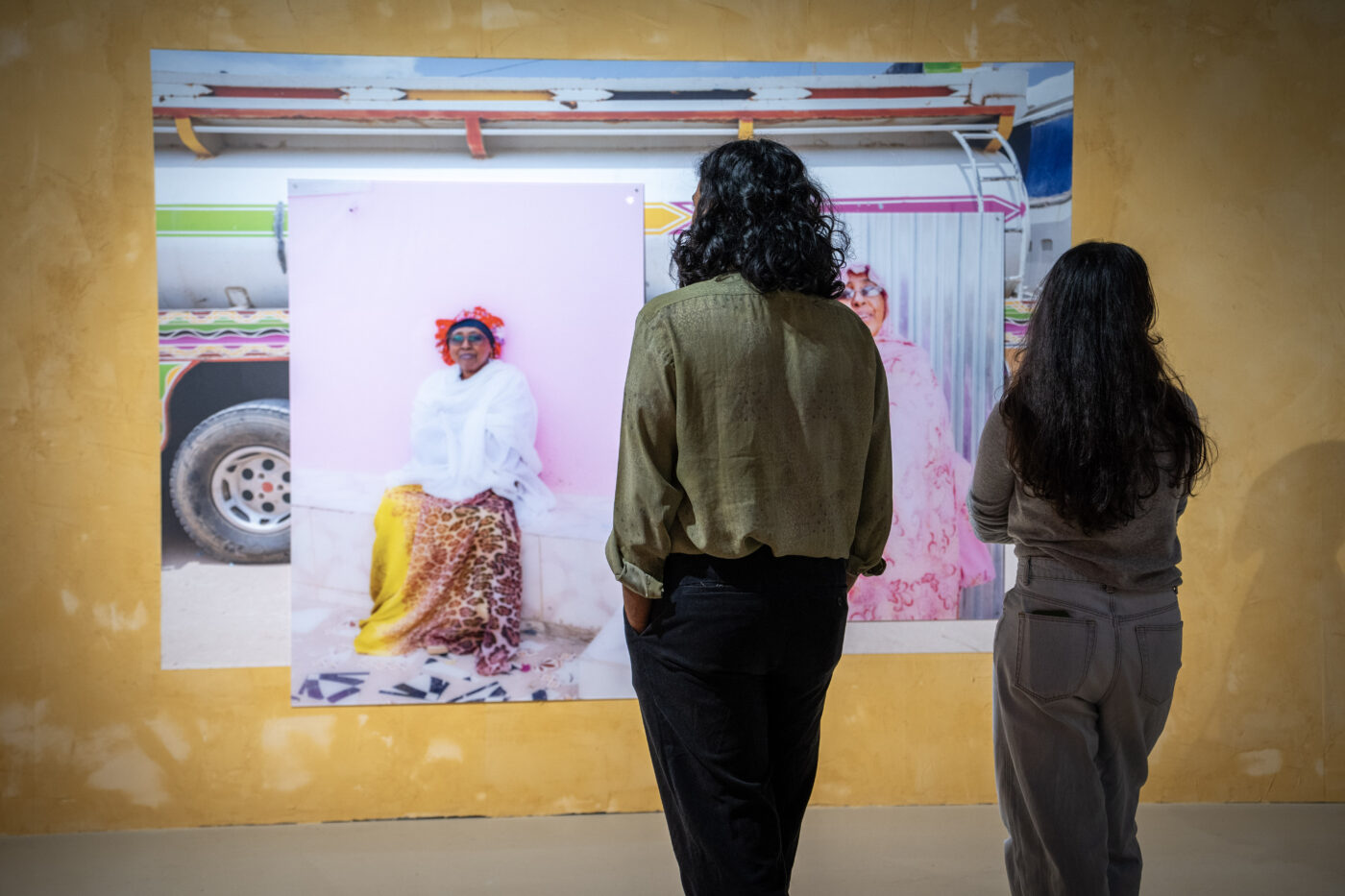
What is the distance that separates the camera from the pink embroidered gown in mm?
2771

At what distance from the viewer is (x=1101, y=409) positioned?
59.1 inches

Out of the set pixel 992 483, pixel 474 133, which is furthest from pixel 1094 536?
pixel 474 133

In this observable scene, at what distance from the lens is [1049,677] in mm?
1543

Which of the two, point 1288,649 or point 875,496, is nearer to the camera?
point 875,496

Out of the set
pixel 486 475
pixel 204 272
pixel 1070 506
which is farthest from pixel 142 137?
pixel 1070 506

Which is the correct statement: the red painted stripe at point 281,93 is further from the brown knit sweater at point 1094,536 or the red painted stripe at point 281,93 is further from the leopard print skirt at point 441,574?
the brown knit sweater at point 1094,536

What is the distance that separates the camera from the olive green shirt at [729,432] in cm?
138

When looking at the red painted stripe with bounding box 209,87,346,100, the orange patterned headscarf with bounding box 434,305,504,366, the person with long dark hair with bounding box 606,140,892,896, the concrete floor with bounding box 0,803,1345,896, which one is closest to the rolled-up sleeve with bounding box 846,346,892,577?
the person with long dark hair with bounding box 606,140,892,896

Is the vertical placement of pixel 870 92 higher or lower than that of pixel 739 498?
higher

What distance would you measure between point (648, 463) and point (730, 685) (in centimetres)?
36

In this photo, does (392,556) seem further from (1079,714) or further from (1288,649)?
(1288,649)

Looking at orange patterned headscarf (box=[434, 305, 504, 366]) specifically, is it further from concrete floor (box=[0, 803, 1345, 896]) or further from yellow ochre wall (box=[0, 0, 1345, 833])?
concrete floor (box=[0, 803, 1345, 896])

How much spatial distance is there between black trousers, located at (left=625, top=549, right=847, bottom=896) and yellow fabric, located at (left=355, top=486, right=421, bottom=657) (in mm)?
1384

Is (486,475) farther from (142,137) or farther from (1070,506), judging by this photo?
(1070,506)
